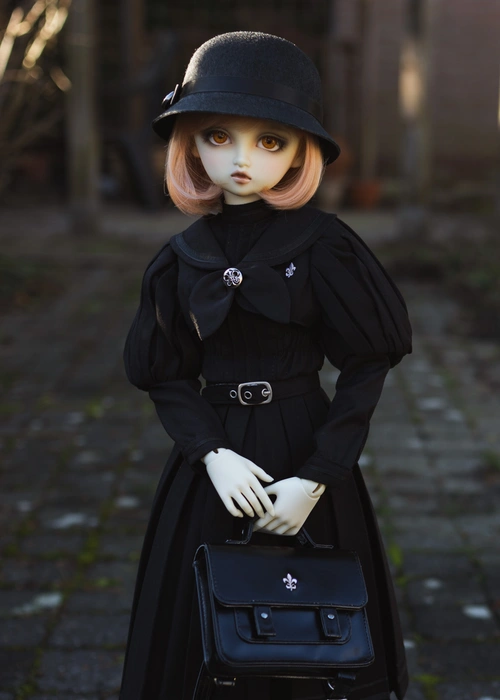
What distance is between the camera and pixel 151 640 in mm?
2029

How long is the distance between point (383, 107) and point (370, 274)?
33.6 feet

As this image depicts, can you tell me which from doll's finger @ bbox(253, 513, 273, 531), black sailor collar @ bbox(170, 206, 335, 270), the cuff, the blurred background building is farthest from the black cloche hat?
the blurred background building

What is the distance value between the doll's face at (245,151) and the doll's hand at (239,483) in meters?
0.52

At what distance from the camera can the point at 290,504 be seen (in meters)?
1.89

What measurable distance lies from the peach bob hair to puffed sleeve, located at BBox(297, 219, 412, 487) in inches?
4.1

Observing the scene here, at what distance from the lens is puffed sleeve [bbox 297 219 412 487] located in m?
1.94

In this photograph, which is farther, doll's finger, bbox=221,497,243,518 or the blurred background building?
the blurred background building

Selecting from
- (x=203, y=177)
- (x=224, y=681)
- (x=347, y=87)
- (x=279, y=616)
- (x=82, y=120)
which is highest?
(x=203, y=177)

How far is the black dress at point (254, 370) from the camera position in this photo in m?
1.95

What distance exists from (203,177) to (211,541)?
74 centimetres

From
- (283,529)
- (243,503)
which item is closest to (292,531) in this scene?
(283,529)

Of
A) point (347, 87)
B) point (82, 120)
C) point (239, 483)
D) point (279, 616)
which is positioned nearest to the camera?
point (279, 616)

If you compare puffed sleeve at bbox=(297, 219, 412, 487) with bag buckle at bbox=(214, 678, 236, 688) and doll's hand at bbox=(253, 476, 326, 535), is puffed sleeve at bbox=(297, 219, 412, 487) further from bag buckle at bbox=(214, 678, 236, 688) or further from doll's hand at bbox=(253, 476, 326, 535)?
bag buckle at bbox=(214, 678, 236, 688)

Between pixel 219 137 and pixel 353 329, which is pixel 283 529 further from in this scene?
pixel 219 137
